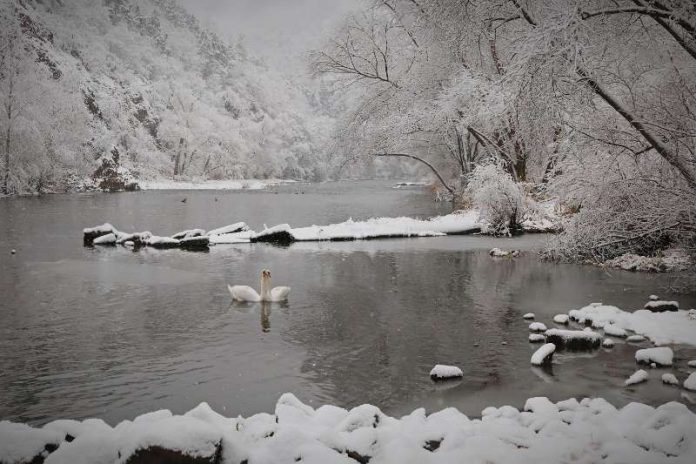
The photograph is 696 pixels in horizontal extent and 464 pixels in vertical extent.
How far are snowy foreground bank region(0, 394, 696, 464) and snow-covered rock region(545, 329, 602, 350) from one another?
9.12ft

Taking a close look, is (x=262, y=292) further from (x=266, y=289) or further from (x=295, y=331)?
(x=295, y=331)

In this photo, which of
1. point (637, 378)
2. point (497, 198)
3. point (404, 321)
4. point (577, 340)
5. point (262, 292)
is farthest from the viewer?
point (497, 198)

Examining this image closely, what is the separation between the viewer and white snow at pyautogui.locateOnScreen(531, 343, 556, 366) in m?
8.55

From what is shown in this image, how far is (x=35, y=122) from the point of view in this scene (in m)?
50.2

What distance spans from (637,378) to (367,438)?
4.21m

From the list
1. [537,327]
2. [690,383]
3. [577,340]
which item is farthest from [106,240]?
[690,383]

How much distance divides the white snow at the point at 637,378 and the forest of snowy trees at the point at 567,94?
392 cm

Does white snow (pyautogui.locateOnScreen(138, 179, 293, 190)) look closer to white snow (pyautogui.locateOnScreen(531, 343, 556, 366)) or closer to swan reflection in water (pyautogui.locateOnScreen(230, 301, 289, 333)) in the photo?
swan reflection in water (pyautogui.locateOnScreen(230, 301, 289, 333))

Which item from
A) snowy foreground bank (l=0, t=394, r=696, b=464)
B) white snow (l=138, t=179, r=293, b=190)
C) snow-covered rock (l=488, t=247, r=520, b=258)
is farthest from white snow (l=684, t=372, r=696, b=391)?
white snow (l=138, t=179, r=293, b=190)

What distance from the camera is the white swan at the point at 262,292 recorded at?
12509 millimetres

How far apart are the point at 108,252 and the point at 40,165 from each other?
113ft

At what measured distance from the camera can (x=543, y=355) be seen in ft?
28.1

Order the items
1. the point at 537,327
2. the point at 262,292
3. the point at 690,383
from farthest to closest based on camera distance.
Answer: the point at 262,292, the point at 537,327, the point at 690,383

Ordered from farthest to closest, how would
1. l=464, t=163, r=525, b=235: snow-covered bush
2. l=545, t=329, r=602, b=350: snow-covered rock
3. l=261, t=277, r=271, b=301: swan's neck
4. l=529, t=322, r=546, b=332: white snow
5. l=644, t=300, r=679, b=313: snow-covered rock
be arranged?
1. l=464, t=163, r=525, b=235: snow-covered bush
2. l=261, t=277, r=271, b=301: swan's neck
3. l=644, t=300, r=679, b=313: snow-covered rock
4. l=529, t=322, r=546, b=332: white snow
5. l=545, t=329, r=602, b=350: snow-covered rock
